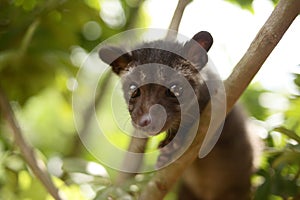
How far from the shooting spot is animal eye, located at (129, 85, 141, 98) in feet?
7.79

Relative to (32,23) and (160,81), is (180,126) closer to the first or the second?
(160,81)

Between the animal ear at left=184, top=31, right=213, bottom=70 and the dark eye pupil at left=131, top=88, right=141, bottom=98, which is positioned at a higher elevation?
the animal ear at left=184, top=31, right=213, bottom=70

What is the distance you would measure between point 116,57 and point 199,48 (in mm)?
400

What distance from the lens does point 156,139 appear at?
9.50 feet

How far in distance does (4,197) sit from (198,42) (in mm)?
985

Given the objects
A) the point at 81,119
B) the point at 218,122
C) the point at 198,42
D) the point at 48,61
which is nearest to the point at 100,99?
the point at 81,119

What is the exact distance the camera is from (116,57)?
100 inches

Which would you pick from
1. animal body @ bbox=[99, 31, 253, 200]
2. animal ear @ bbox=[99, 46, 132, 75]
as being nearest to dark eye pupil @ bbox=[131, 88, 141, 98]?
animal body @ bbox=[99, 31, 253, 200]

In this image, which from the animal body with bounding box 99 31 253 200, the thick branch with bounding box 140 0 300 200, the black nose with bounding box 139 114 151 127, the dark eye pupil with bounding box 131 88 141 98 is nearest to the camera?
the thick branch with bounding box 140 0 300 200

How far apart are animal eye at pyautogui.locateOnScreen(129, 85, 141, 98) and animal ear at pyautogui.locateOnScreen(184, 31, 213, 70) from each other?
0.70 ft

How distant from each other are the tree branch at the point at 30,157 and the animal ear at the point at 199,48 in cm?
63

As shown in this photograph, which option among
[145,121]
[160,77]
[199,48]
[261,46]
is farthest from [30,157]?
[261,46]

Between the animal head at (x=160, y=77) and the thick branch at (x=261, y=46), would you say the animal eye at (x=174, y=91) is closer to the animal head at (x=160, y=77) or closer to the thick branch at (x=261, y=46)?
the animal head at (x=160, y=77)

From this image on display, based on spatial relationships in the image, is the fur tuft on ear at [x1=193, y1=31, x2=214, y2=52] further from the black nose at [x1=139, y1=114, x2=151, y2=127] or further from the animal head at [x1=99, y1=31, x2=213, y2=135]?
the black nose at [x1=139, y1=114, x2=151, y2=127]
